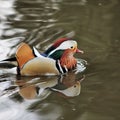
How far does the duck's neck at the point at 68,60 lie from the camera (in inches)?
201

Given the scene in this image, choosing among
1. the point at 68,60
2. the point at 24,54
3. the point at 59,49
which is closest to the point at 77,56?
the point at 68,60

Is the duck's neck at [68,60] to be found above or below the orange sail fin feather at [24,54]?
below

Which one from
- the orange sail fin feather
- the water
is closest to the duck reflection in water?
the water

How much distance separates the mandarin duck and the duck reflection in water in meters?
0.08

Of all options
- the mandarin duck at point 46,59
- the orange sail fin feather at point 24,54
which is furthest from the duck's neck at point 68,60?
the orange sail fin feather at point 24,54

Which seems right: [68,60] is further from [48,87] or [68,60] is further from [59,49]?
[48,87]

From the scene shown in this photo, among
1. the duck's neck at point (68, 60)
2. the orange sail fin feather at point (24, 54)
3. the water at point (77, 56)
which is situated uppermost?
the orange sail fin feather at point (24, 54)

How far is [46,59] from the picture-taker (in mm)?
5000

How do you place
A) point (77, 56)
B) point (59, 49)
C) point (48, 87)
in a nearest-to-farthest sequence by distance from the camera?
point (48, 87), point (59, 49), point (77, 56)

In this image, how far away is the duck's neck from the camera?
Answer: 5.12 meters

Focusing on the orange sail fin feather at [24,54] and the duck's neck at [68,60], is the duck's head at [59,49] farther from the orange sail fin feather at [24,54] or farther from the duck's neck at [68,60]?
the orange sail fin feather at [24,54]

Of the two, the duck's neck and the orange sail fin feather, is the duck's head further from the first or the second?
the orange sail fin feather

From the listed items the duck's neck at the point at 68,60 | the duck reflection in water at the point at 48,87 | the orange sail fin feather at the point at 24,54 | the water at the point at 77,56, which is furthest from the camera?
the duck's neck at the point at 68,60

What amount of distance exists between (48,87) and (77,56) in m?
0.92
